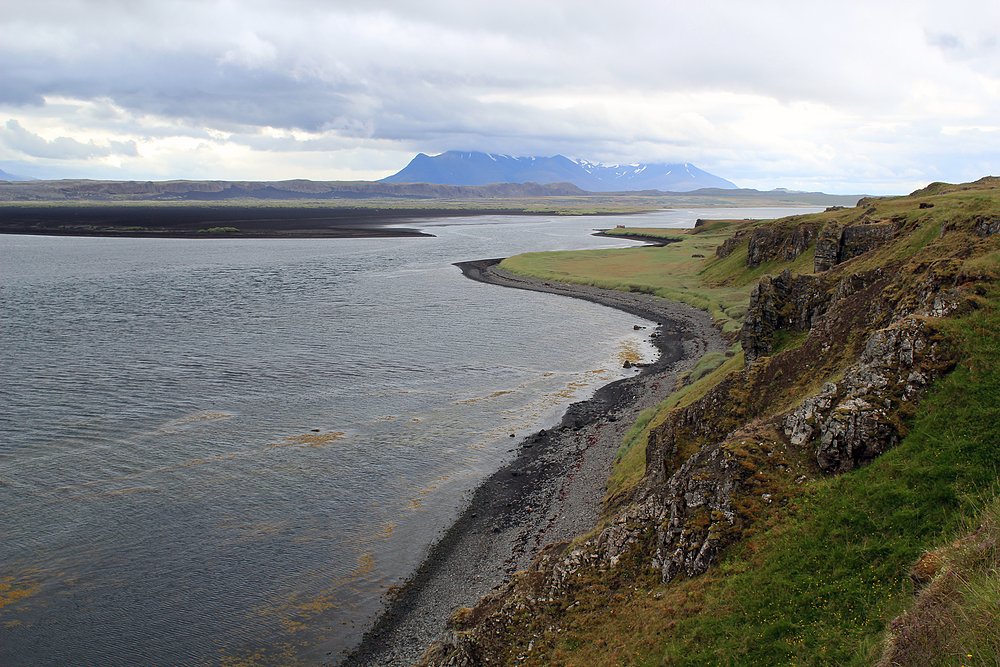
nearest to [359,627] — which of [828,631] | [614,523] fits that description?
[614,523]

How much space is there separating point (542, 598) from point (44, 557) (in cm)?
2028

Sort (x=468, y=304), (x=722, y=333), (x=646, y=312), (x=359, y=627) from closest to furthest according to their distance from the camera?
1. (x=359, y=627)
2. (x=722, y=333)
3. (x=646, y=312)
4. (x=468, y=304)

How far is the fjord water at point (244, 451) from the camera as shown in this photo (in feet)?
70.3

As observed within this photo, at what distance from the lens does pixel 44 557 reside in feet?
79.1

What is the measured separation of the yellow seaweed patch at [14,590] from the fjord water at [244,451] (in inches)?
2.9

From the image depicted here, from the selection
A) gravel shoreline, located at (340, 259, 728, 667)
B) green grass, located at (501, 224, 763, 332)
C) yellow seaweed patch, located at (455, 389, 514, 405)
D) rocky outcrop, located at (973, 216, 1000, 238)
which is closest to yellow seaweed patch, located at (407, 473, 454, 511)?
gravel shoreline, located at (340, 259, 728, 667)

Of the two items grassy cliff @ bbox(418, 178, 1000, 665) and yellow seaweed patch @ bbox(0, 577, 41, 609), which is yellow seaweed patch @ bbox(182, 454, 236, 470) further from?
grassy cliff @ bbox(418, 178, 1000, 665)

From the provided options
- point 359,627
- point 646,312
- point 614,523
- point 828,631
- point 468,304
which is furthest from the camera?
point 468,304

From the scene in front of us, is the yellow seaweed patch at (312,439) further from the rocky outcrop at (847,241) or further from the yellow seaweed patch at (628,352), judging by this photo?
the rocky outcrop at (847,241)

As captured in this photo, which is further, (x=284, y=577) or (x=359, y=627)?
(x=284, y=577)

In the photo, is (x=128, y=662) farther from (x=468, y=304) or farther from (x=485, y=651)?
(x=468, y=304)

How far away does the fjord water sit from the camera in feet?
70.3

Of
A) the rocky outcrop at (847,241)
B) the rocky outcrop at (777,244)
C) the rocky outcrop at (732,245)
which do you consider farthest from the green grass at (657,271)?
the rocky outcrop at (847,241)

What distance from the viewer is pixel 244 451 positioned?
33.6m
